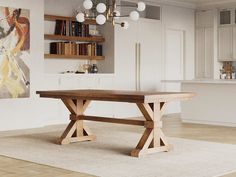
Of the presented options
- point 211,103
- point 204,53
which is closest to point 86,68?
point 211,103

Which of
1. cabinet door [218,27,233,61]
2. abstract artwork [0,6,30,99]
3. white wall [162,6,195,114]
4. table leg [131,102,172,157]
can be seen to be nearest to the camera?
table leg [131,102,172,157]

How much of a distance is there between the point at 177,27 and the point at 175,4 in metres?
0.55

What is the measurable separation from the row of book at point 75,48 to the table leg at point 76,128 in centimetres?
273

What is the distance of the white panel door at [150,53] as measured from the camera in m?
10.2

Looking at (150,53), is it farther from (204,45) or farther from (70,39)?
(70,39)

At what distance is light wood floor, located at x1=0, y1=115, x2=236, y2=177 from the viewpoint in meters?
4.44

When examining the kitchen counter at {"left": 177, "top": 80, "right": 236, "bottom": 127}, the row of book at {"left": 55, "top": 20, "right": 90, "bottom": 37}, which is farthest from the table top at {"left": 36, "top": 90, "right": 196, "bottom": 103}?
the row of book at {"left": 55, "top": 20, "right": 90, "bottom": 37}

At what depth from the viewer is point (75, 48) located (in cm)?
933

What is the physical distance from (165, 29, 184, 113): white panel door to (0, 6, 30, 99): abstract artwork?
3907 mm

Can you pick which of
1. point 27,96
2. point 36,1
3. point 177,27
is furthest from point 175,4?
point 27,96

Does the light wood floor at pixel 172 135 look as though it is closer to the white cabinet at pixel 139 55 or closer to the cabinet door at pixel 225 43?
the white cabinet at pixel 139 55

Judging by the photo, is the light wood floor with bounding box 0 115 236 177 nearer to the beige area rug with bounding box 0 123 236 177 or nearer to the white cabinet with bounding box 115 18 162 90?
the beige area rug with bounding box 0 123 236 177

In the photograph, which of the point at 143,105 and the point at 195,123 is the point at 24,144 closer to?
the point at 143,105

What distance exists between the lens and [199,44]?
11.7 m
